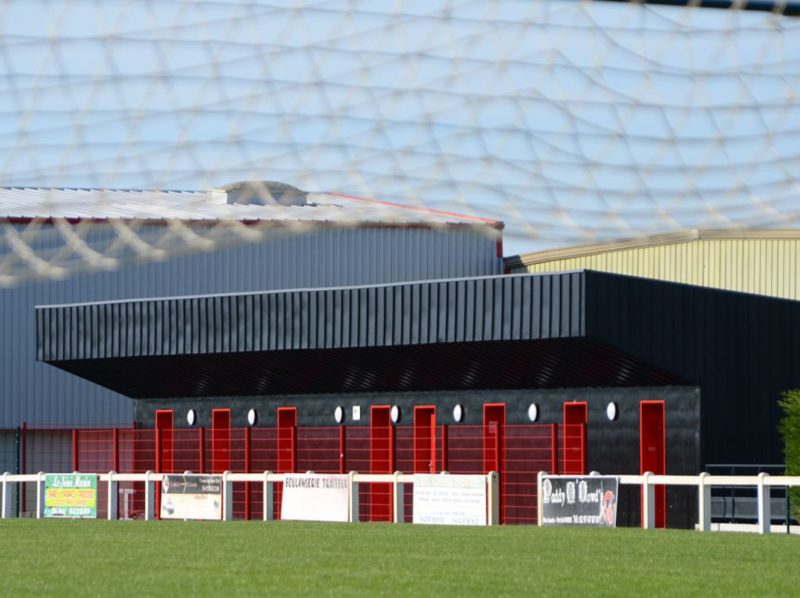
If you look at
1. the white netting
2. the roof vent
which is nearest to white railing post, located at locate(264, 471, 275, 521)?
the roof vent

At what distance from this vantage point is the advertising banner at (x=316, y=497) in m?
29.2

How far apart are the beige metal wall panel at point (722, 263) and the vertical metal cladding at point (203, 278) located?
627 cm

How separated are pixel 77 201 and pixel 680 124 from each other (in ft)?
11.2

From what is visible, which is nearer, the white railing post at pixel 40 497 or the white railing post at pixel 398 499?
the white railing post at pixel 398 499

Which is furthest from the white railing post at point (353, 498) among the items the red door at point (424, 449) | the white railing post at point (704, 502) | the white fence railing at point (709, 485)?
the red door at point (424, 449)

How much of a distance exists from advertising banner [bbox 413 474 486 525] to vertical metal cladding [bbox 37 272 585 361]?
4.81 m

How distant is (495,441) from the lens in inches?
1347

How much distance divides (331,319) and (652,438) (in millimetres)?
7079

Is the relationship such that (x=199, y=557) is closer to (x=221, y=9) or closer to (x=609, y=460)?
(x=221, y=9)

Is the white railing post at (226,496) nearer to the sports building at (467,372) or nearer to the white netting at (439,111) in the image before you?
the sports building at (467,372)

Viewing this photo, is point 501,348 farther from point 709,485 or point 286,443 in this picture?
point 709,485

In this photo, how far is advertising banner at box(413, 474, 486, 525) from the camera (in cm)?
2745

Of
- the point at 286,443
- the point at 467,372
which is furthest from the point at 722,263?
the point at 286,443

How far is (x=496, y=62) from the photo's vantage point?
907cm
